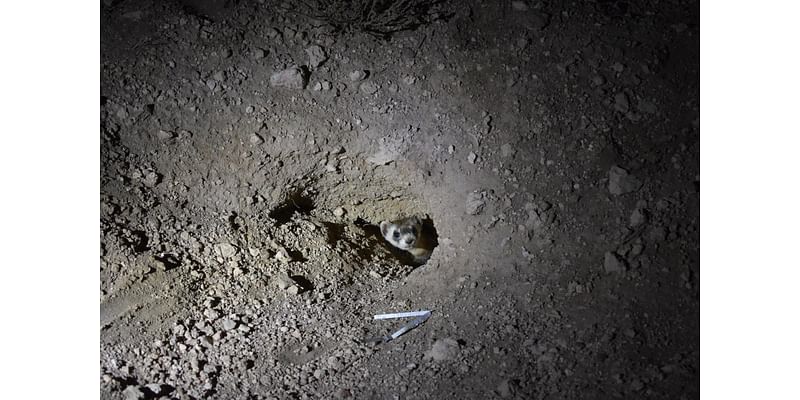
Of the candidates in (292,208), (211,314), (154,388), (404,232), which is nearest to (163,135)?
(292,208)

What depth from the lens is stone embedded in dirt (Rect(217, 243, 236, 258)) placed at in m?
2.75

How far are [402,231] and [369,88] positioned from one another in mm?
1215

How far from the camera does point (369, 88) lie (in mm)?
3166

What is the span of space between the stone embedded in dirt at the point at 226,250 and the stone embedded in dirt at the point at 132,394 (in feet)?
2.69

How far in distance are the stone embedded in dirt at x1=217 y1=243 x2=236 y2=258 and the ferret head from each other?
4.56ft

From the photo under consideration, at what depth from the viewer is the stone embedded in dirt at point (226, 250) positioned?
2.75 m

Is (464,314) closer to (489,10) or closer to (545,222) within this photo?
(545,222)

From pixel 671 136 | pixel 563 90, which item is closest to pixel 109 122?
pixel 563 90

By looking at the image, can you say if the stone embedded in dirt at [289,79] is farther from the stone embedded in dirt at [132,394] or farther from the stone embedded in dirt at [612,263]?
the stone embedded in dirt at [612,263]

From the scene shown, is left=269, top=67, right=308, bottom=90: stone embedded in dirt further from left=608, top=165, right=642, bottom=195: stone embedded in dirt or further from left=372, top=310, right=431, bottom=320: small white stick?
left=608, top=165, right=642, bottom=195: stone embedded in dirt

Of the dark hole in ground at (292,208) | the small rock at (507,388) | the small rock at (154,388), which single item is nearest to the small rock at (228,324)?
the small rock at (154,388)

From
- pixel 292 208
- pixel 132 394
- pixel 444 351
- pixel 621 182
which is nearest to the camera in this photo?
pixel 132 394

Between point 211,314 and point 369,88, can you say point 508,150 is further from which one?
point 211,314

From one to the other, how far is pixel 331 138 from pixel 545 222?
138cm
